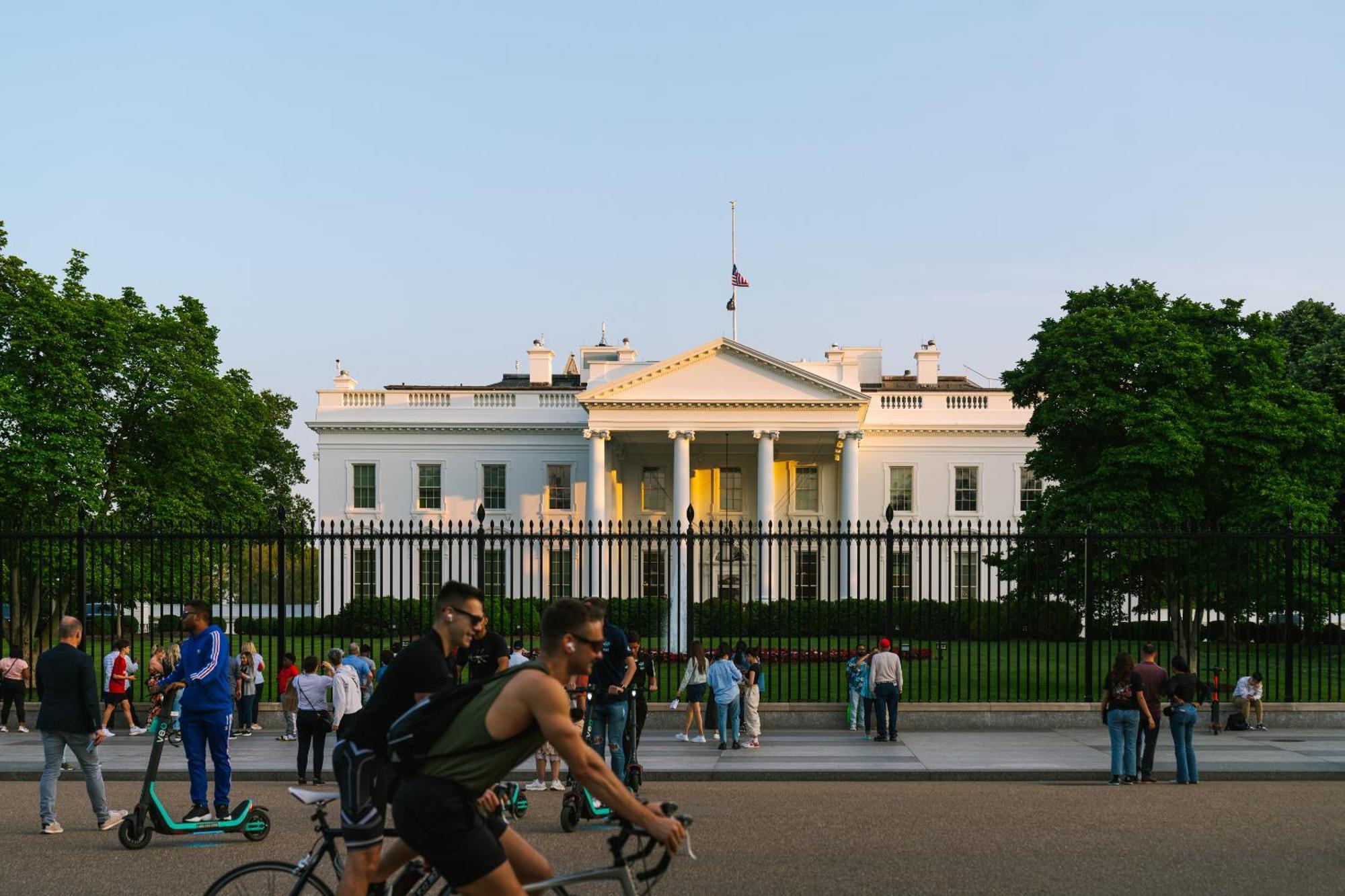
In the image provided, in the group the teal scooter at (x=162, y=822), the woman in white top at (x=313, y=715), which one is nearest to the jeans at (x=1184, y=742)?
the woman in white top at (x=313, y=715)

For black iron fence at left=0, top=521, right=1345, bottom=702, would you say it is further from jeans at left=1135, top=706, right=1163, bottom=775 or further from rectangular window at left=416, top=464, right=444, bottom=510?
rectangular window at left=416, top=464, right=444, bottom=510

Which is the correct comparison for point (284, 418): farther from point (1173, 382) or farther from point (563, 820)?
point (563, 820)

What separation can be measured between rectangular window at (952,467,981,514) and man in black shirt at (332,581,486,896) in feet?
183

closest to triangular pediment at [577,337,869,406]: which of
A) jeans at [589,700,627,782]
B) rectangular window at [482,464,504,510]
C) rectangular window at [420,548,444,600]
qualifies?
rectangular window at [482,464,504,510]

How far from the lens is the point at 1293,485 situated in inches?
1166

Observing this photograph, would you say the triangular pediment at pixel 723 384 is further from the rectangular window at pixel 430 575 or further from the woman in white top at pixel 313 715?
the woman in white top at pixel 313 715

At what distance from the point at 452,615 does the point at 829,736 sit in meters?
14.2

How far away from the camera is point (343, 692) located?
14.9 metres

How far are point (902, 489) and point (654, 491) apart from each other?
34.7 feet

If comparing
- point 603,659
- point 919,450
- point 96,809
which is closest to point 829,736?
point 603,659

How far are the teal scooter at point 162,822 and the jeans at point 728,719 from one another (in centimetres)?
840

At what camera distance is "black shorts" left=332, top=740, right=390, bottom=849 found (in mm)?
5969

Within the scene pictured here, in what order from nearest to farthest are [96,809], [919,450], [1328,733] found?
1. [96,809]
2. [1328,733]
3. [919,450]

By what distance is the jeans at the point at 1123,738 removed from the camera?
14.3 m
